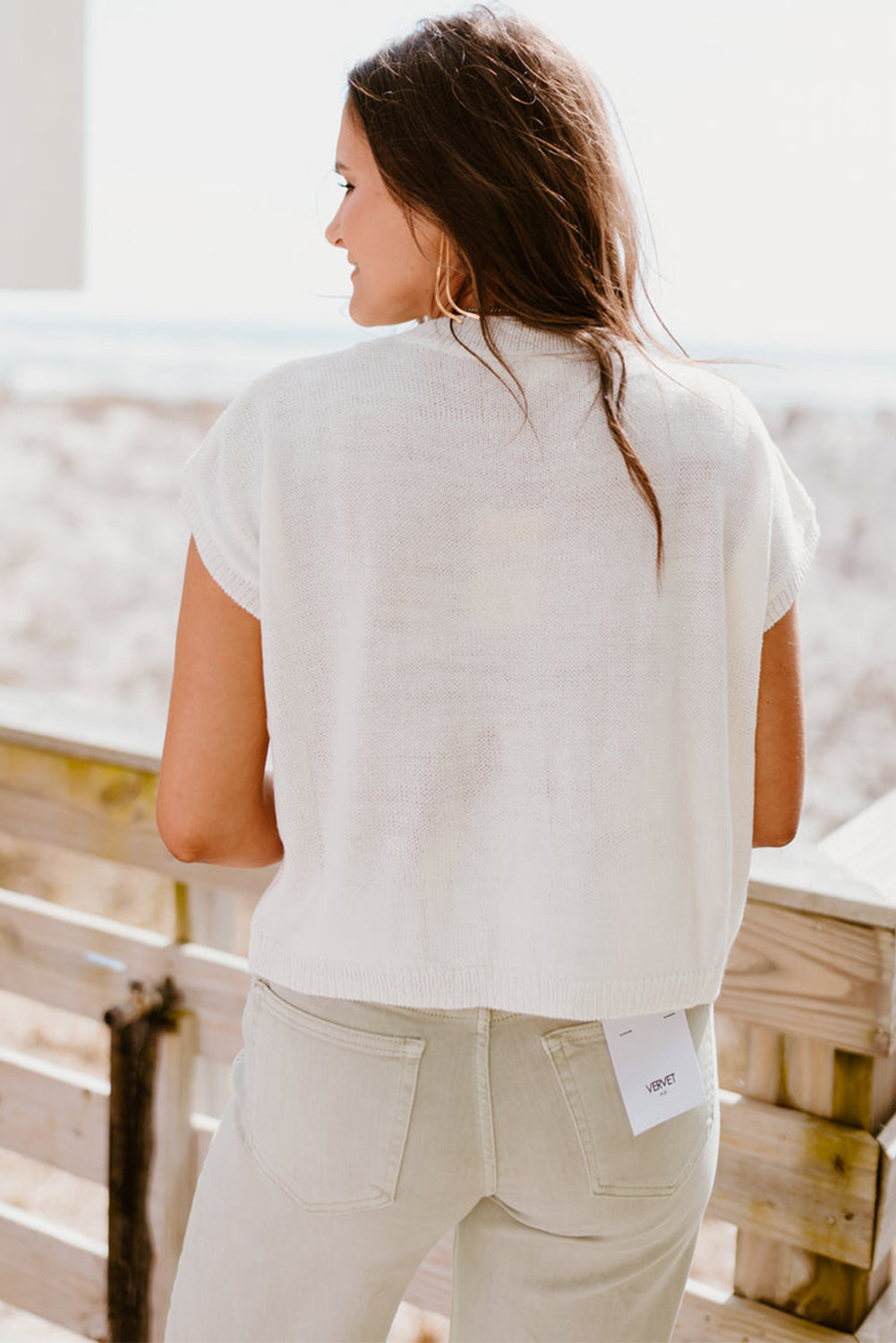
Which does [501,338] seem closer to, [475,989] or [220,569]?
[220,569]

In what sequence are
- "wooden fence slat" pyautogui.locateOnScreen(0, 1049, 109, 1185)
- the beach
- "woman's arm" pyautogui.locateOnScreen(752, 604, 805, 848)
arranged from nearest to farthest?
"woman's arm" pyautogui.locateOnScreen(752, 604, 805, 848), "wooden fence slat" pyautogui.locateOnScreen(0, 1049, 109, 1185), the beach

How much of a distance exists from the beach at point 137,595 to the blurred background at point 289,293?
0.03 metres

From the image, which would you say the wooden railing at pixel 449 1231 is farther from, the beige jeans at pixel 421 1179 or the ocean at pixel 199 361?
the ocean at pixel 199 361

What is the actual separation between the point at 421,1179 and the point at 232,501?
16.8 inches

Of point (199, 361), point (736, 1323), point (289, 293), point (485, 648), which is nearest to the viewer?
point (485, 648)

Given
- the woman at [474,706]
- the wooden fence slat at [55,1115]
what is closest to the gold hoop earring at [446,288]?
the woman at [474,706]

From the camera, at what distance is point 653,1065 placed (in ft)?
2.63

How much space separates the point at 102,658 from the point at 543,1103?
754 cm

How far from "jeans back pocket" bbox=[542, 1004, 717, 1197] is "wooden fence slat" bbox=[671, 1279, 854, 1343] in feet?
1.63

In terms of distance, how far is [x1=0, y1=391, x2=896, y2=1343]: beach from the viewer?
4.29 metres

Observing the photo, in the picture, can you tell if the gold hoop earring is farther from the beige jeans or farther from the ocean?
the ocean

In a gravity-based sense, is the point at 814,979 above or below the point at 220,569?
below

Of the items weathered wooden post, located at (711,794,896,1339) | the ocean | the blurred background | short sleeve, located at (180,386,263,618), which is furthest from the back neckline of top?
the ocean

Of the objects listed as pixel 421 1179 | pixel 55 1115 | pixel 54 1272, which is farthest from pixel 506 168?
pixel 54 1272
